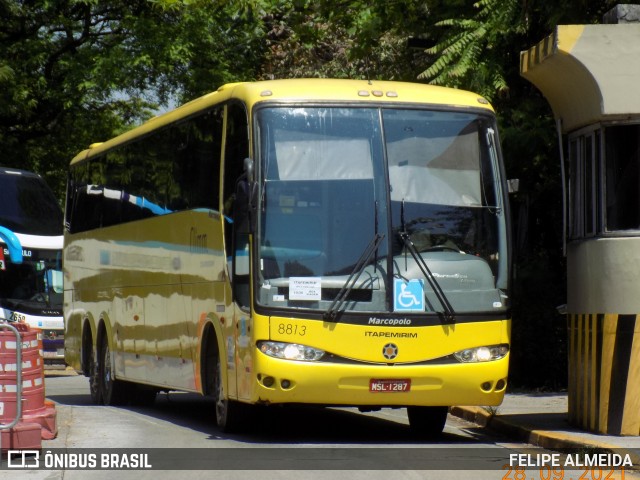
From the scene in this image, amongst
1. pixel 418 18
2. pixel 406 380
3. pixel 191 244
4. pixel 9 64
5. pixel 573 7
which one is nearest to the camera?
pixel 406 380

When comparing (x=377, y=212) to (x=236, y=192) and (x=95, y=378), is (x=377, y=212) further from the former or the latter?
(x=95, y=378)

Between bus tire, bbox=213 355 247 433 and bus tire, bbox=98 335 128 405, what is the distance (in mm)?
6178

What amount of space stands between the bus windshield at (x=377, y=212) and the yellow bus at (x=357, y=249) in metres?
0.01

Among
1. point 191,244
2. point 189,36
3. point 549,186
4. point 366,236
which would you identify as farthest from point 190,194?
point 189,36

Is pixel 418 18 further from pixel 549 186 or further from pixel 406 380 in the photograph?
pixel 406 380

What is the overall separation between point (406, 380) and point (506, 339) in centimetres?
117

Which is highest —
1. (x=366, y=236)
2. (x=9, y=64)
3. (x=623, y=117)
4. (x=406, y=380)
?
(x=9, y=64)

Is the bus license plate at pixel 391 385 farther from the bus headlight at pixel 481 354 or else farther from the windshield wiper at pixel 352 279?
the windshield wiper at pixel 352 279

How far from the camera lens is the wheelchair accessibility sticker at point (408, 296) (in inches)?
522

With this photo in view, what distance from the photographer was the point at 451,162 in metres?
13.9

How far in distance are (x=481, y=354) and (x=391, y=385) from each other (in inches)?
38.5

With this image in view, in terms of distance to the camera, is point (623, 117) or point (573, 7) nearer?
point (623, 117)

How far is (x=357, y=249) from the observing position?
13.3m

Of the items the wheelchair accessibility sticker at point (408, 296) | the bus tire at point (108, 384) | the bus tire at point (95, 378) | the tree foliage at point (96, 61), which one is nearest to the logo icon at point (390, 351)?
the wheelchair accessibility sticker at point (408, 296)
